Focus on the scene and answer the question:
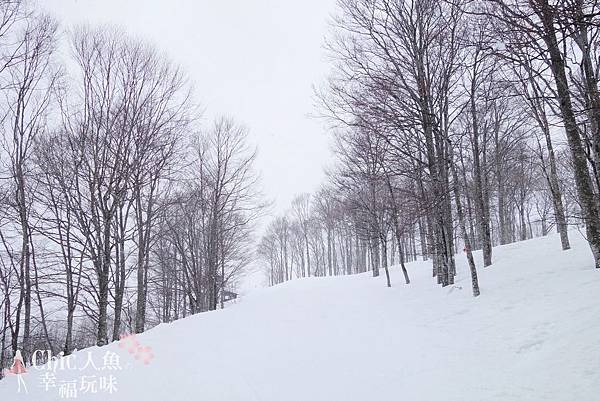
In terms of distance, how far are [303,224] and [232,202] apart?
30.2 metres

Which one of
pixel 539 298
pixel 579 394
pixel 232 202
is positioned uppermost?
A: pixel 232 202

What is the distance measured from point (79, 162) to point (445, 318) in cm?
1106

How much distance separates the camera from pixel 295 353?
6.71 meters

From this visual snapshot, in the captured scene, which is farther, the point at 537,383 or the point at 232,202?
the point at 232,202

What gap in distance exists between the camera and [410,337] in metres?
6.78

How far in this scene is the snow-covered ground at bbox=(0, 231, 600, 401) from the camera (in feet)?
13.4

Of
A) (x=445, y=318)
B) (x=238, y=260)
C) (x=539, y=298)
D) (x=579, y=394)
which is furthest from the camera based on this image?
(x=238, y=260)

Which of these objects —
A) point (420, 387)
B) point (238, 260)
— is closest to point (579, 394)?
point (420, 387)

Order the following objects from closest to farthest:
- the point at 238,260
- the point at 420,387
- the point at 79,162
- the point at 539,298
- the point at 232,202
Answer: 1. the point at 420,387
2. the point at 539,298
3. the point at 79,162
4. the point at 232,202
5. the point at 238,260

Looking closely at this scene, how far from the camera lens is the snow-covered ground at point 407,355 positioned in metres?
4.09

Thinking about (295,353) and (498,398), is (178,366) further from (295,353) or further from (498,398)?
(498,398)

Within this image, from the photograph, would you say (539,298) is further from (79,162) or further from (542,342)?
(79,162)

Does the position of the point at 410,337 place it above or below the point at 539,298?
below

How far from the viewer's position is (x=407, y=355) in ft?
19.1
